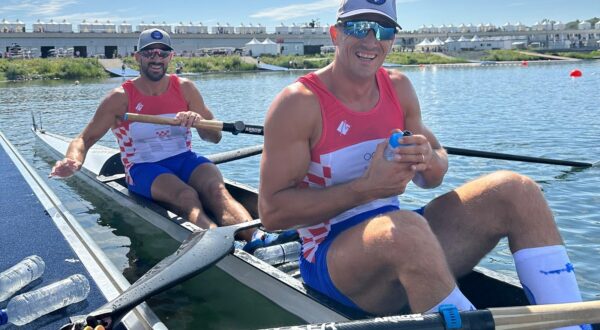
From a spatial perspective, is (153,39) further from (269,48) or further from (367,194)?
(269,48)

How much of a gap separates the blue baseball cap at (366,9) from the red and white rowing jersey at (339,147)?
0.34 meters

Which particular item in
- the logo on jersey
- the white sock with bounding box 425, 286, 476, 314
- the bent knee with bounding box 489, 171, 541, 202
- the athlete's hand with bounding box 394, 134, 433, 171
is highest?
the logo on jersey

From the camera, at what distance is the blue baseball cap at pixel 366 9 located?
9.22 ft

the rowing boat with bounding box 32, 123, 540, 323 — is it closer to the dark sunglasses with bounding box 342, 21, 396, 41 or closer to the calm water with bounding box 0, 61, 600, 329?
the calm water with bounding box 0, 61, 600, 329

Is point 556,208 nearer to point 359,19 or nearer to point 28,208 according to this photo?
point 359,19

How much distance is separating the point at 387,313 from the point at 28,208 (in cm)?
547

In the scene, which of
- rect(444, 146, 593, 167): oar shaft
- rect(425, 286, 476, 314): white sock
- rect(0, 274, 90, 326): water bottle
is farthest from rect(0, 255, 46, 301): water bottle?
rect(444, 146, 593, 167): oar shaft

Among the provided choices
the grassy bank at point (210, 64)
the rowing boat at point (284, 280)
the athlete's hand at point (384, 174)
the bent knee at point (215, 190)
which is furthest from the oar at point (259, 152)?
the grassy bank at point (210, 64)

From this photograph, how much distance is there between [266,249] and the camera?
4492 mm

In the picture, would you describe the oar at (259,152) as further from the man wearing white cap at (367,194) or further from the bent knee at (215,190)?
the man wearing white cap at (367,194)

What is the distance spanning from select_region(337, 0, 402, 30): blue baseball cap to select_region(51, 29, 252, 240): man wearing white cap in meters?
2.74

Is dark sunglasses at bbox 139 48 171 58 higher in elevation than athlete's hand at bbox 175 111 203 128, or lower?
higher

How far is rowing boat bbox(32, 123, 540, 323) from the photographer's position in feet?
9.59

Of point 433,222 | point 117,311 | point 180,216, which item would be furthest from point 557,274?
point 180,216
